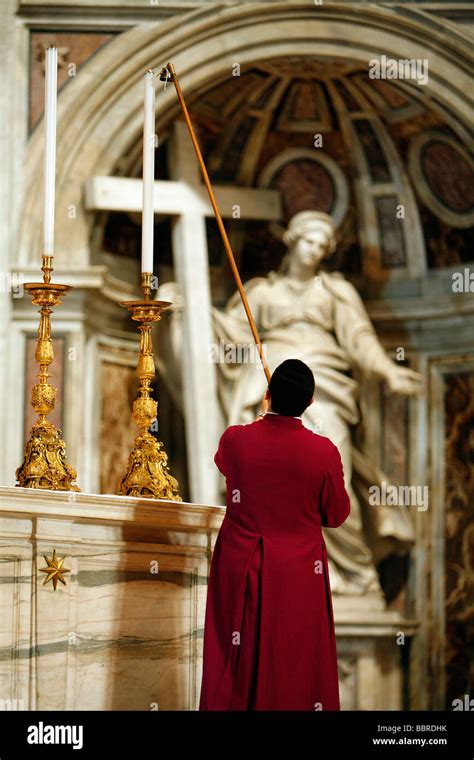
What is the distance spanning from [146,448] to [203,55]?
3.74 metres

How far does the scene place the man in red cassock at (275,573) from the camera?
4902 millimetres

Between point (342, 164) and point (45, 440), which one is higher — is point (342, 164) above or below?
above

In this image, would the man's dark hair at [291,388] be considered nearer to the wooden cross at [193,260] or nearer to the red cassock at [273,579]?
the red cassock at [273,579]

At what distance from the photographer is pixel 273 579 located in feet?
16.1

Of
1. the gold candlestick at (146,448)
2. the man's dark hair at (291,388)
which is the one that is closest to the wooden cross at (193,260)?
the gold candlestick at (146,448)

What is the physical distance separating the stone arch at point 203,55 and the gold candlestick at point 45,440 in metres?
3.29

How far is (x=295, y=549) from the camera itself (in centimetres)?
495

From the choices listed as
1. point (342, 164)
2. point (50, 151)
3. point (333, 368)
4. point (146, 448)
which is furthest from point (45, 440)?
point (342, 164)

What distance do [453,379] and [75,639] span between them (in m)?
4.53

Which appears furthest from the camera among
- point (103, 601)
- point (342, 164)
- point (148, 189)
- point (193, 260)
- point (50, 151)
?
point (342, 164)

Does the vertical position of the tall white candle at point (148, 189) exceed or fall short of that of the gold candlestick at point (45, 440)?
it exceeds it

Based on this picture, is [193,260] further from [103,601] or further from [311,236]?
[103,601]

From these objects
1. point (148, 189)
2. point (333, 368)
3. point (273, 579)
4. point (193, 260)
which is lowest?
point (273, 579)

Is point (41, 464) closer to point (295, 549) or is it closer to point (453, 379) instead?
point (295, 549)
